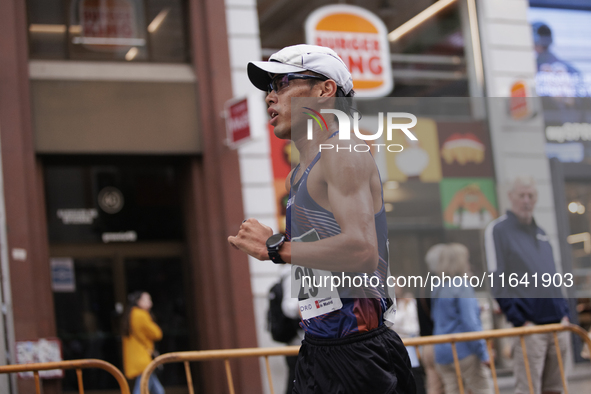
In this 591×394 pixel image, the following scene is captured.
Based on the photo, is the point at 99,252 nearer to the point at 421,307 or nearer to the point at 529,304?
the point at 421,307

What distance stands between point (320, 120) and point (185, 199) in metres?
7.22

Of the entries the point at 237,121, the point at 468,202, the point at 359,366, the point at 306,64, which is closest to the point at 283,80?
the point at 306,64

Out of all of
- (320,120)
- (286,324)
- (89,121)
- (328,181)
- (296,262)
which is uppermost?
(89,121)

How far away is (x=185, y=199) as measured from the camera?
9492 millimetres

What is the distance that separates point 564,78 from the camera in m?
11.3

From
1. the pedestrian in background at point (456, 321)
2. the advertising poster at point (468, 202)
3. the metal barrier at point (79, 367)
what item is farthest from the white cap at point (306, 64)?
the advertising poster at point (468, 202)

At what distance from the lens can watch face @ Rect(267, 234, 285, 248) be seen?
2.22m

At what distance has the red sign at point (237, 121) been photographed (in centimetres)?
849

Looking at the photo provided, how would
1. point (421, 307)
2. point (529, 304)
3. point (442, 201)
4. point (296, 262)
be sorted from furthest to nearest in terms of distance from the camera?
1. point (442, 201)
2. point (421, 307)
3. point (529, 304)
4. point (296, 262)

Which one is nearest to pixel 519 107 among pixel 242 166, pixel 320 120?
pixel 242 166

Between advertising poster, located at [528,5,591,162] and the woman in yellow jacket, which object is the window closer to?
the woman in yellow jacket

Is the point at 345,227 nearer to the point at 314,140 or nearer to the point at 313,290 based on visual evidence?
the point at 313,290

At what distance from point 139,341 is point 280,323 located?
2.59 meters

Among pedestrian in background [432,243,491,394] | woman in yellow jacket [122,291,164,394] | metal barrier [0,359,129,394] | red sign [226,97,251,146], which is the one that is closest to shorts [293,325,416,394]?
metal barrier [0,359,129,394]
